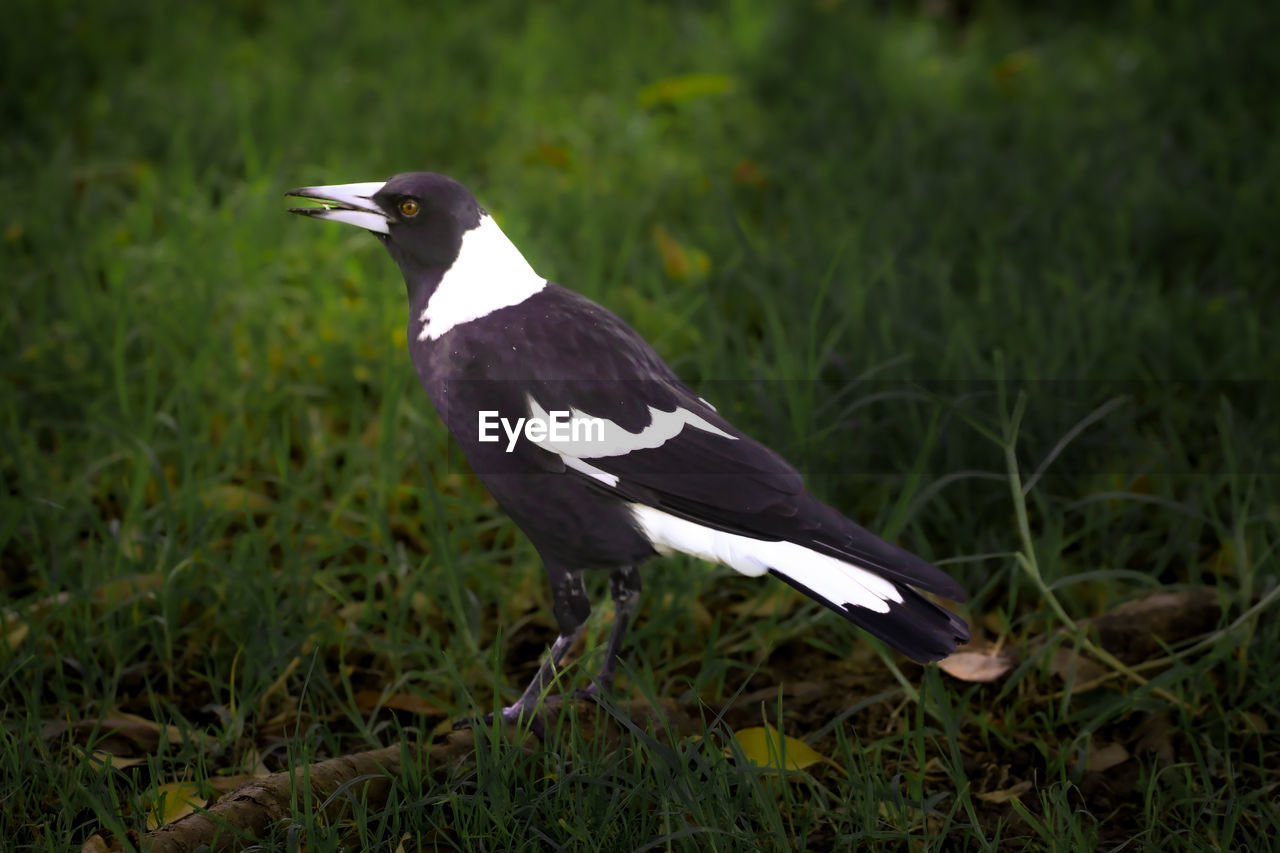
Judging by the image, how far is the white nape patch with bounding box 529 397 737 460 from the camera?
2.02 meters

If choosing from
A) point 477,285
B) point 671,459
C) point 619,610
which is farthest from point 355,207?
point 619,610

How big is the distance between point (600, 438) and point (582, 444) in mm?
31

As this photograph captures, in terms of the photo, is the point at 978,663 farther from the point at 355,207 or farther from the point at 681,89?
the point at 681,89

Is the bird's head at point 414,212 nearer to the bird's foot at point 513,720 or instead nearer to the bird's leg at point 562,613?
the bird's leg at point 562,613

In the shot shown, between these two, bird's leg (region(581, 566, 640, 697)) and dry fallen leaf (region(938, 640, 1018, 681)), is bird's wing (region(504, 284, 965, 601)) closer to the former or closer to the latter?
bird's leg (region(581, 566, 640, 697))

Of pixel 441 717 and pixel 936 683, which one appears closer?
pixel 936 683

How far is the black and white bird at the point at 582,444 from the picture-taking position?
1940mm

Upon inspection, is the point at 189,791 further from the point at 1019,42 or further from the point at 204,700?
the point at 1019,42

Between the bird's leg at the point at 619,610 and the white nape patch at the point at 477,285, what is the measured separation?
525mm

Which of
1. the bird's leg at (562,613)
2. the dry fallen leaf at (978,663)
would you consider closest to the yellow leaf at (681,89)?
the dry fallen leaf at (978,663)

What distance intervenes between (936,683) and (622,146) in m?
2.83

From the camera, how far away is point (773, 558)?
1962mm

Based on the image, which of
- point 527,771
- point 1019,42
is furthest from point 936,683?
point 1019,42

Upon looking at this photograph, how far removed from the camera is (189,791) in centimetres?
205
